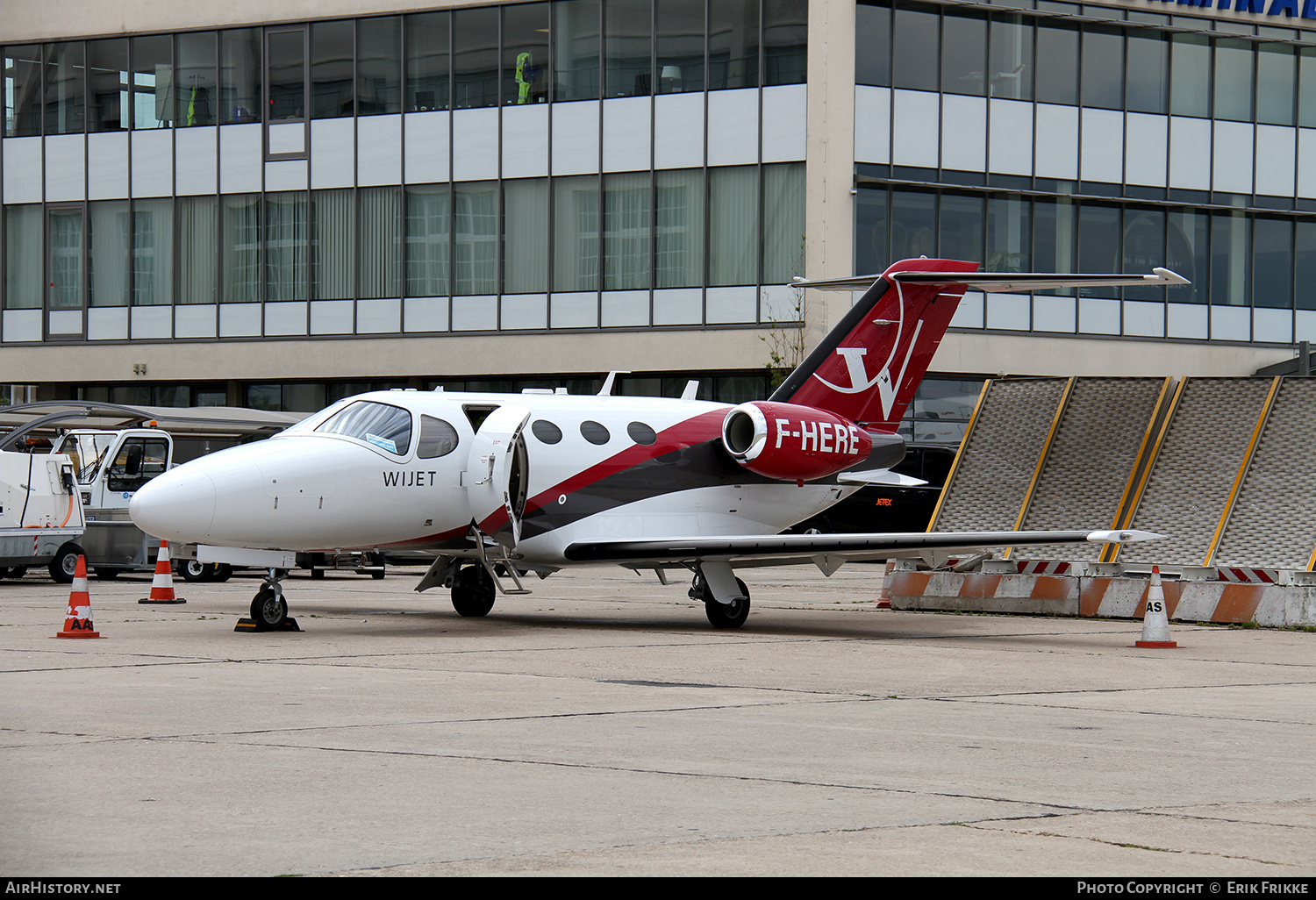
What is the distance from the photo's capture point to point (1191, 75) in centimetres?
3681

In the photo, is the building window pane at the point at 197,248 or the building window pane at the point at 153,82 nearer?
the building window pane at the point at 197,248

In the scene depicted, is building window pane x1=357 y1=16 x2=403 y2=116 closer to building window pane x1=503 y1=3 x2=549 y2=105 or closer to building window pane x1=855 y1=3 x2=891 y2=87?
building window pane x1=503 y1=3 x2=549 y2=105

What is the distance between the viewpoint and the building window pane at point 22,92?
135ft

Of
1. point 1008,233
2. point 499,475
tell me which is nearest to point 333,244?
point 1008,233

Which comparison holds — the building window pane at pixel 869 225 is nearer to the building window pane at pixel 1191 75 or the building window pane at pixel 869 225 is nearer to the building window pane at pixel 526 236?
the building window pane at pixel 526 236

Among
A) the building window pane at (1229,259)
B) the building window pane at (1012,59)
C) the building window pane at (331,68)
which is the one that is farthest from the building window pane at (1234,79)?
the building window pane at (331,68)

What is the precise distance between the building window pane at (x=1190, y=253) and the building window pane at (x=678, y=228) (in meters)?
11.5

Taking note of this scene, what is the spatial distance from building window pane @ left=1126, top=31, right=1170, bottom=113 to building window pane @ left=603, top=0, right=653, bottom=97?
38.1ft

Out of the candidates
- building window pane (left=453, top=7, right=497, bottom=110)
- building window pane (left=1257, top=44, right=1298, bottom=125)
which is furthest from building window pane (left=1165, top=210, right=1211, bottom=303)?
building window pane (left=453, top=7, right=497, bottom=110)

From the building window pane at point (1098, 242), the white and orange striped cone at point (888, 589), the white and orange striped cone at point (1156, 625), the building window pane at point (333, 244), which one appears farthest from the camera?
the building window pane at point (333, 244)

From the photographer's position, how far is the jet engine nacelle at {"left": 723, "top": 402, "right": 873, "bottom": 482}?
17125 mm

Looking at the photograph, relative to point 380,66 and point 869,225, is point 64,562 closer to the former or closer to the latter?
point 380,66
